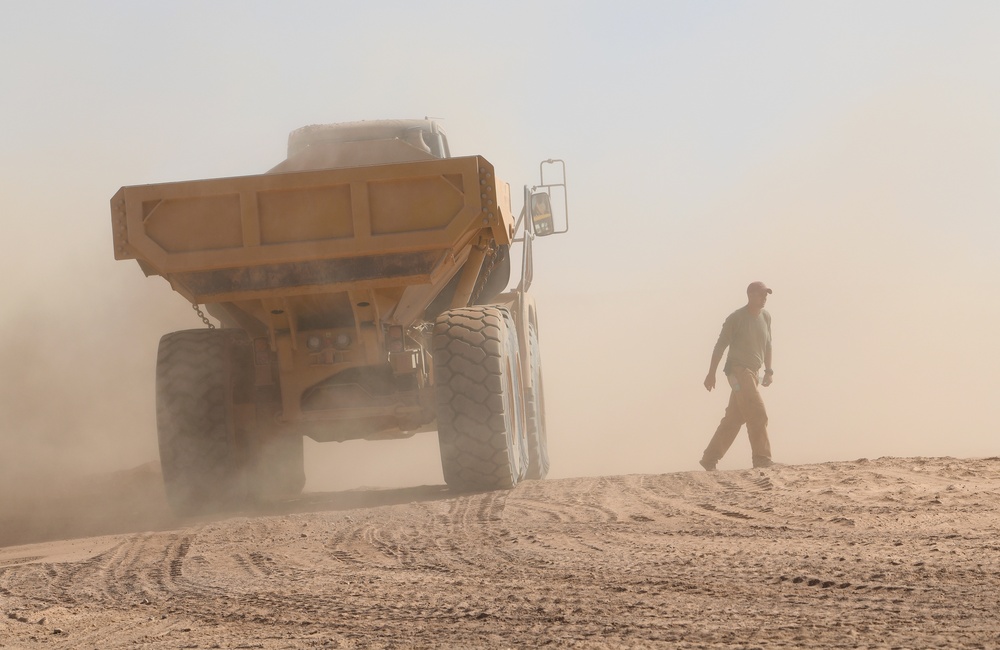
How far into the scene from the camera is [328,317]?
8.68 m

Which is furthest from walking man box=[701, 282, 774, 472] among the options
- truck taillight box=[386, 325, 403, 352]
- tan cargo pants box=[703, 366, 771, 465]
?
truck taillight box=[386, 325, 403, 352]

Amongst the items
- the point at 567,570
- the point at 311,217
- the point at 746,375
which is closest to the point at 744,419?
the point at 746,375

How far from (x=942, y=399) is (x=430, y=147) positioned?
1096 cm

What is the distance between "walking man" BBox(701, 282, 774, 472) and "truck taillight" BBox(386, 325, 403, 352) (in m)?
3.07

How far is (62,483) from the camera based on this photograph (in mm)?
11672

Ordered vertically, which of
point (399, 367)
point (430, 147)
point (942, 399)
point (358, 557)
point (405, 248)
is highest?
point (430, 147)

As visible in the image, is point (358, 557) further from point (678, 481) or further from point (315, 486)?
point (315, 486)

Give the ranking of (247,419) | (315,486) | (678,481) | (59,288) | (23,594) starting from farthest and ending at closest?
(59,288) → (315,486) → (247,419) → (678,481) → (23,594)

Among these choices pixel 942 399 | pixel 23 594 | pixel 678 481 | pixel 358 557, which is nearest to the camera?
pixel 23 594

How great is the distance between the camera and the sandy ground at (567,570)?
3.95m

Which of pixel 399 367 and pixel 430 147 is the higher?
pixel 430 147

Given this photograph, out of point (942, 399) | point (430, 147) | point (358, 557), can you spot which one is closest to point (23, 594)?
point (358, 557)

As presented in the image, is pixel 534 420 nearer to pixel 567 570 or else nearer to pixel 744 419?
pixel 744 419

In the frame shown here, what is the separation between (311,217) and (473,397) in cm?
156
